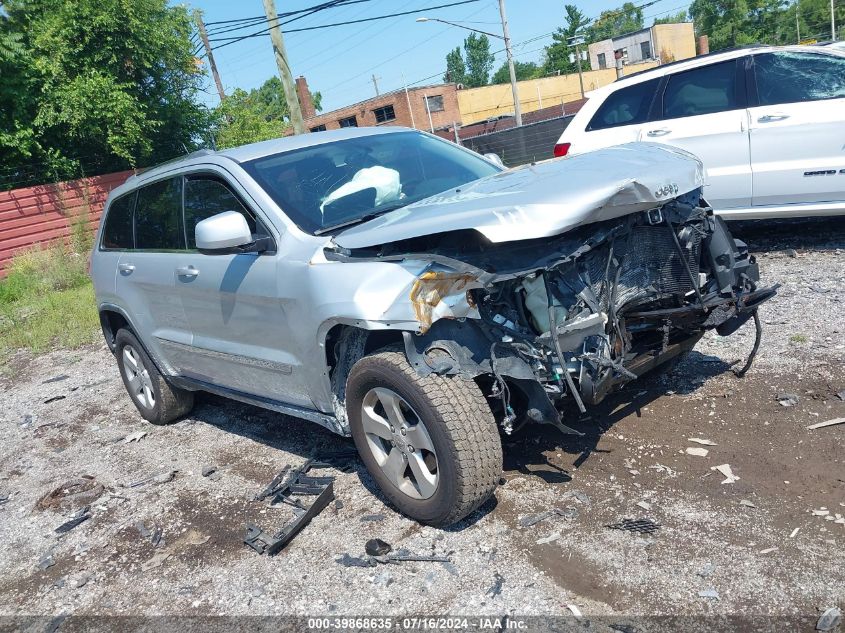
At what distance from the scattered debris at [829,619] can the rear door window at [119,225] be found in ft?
15.6

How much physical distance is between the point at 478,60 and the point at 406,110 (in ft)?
207

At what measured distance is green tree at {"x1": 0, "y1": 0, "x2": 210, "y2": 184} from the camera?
15.2m

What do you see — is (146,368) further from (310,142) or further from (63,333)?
(63,333)

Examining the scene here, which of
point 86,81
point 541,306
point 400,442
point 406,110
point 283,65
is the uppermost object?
point 86,81

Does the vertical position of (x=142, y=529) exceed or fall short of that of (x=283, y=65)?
it falls short

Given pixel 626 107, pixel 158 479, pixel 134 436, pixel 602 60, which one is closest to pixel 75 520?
pixel 158 479

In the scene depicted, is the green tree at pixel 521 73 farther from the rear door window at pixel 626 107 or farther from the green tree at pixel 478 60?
the rear door window at pixel 626 107

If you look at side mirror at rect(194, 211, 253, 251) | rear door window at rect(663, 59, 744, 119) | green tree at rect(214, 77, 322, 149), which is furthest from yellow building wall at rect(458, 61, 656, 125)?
side mirror at rect(194, 211, 253, 251)

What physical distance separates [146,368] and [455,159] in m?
2.89

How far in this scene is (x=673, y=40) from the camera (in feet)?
212

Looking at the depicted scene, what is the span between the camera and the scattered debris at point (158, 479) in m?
4.59

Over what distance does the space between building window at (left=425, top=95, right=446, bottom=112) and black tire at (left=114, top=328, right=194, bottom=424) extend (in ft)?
157

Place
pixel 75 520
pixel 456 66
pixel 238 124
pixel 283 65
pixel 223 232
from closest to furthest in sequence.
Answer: pixel 223 232
pixel 75 520
pixel 283 65
pixel 238 124
pixel 456 66

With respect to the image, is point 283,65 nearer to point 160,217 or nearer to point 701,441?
point 160,217
